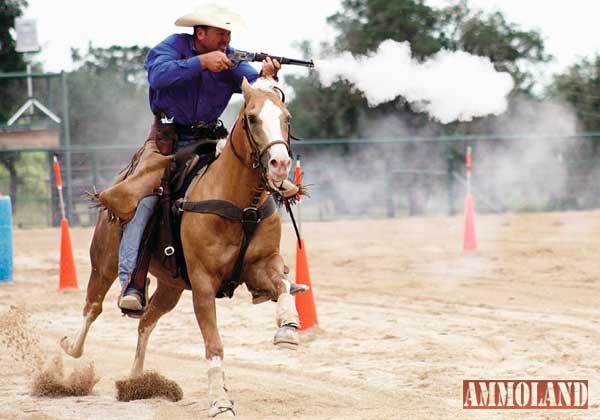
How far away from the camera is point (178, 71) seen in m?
7.11

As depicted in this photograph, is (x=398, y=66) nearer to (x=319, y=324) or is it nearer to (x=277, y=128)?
(x=319, y=324)

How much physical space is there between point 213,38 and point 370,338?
366 cm

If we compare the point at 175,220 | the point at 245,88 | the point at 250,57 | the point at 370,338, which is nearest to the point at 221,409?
the point at 175,220

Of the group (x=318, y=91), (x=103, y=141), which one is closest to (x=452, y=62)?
(x=318, y=91)

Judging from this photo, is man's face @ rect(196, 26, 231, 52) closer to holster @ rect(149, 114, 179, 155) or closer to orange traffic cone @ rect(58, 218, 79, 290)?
holster @ rect(149, 114, 179, 155)

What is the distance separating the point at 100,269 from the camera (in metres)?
8.37

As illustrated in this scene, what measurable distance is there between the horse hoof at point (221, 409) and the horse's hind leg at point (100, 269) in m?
1.79

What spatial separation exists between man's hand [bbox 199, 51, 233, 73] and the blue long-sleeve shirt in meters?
0.18

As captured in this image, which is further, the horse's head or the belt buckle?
the belt buckle

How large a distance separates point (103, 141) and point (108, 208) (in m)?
26.0

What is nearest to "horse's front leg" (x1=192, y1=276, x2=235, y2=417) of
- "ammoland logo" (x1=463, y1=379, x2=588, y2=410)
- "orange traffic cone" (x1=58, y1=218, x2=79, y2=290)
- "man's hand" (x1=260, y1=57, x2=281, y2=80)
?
"man's hand" (x1=260, y1=57, x2=281, y2=80)

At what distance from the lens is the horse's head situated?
6.36 meters

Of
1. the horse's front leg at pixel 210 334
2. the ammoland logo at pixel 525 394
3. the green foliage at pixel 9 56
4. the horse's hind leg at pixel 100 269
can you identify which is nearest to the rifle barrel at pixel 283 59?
the horse's front leg at pixel 210 334

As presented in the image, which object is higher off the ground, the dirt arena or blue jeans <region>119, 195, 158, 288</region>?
blue jeans <region>119, 195, 158, 288</region>
